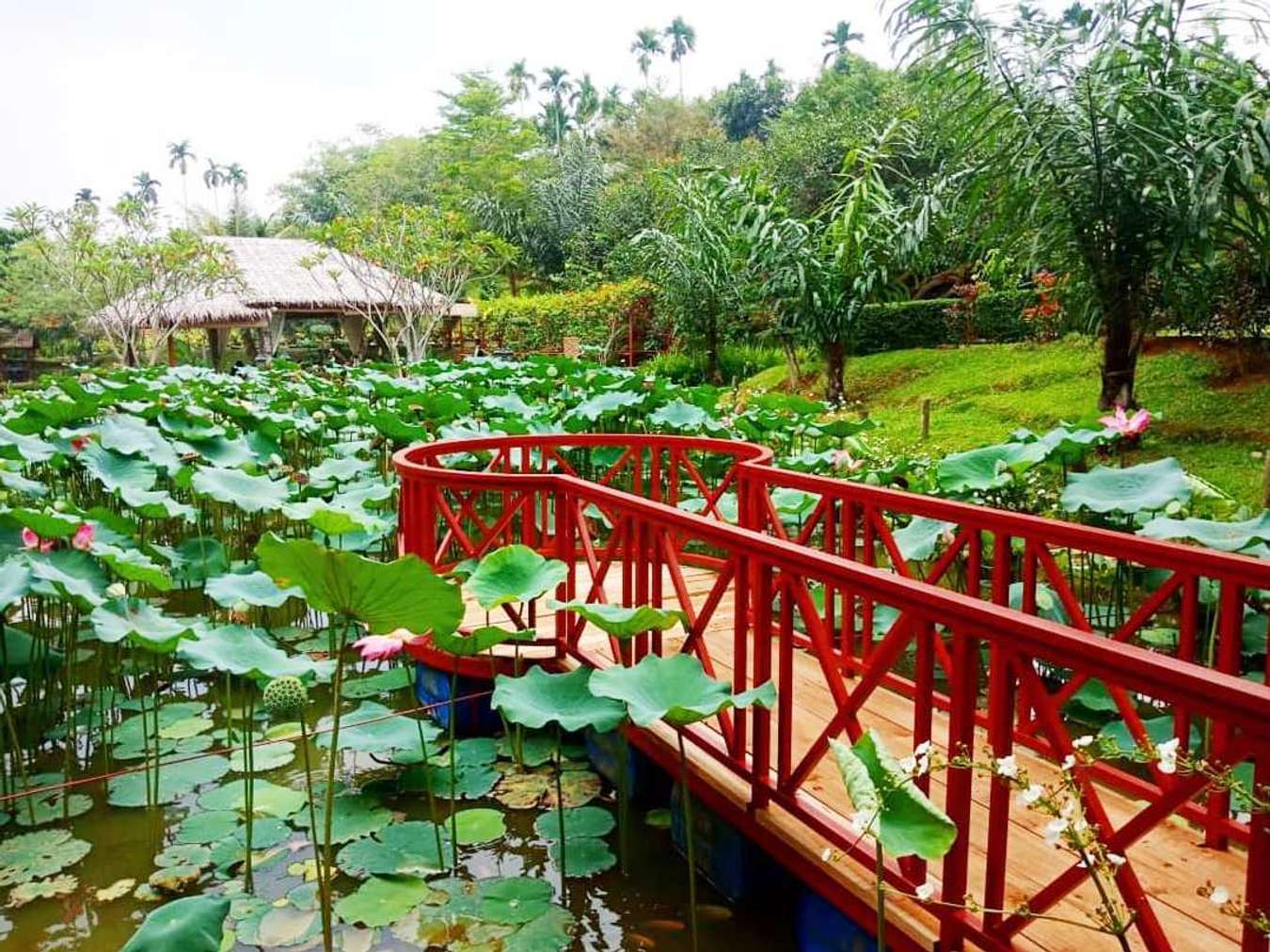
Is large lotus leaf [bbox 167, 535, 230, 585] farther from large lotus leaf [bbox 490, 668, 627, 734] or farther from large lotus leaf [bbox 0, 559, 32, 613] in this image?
large lotus leaf [bbox 490, 668, 627, 734]

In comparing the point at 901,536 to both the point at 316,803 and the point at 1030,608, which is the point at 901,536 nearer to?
the point at 1030,608

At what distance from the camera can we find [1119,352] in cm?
786

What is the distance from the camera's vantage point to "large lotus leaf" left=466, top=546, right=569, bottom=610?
117 inches

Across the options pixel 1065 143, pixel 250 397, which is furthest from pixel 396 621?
pixel 250 397

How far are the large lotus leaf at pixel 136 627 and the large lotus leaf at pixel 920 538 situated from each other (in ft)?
7.93

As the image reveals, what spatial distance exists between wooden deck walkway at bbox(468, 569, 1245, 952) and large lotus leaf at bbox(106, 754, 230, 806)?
1834mm

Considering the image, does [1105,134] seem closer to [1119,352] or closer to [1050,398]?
[1119,352]

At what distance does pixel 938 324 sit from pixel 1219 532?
44.7 feet

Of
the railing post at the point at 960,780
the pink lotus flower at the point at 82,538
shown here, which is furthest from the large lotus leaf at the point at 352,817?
the railing post at the point at 960,780

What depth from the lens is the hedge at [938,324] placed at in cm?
1524

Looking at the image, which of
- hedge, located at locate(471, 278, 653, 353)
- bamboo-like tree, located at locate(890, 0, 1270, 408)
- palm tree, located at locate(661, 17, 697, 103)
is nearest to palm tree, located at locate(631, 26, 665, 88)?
palm tree, located at locate(661, 17, 697, 103)

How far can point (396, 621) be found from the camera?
2.56m

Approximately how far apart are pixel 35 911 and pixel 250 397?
270 inches

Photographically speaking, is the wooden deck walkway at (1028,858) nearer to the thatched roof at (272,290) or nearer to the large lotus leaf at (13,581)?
the large lotus leaf at (13,581)
